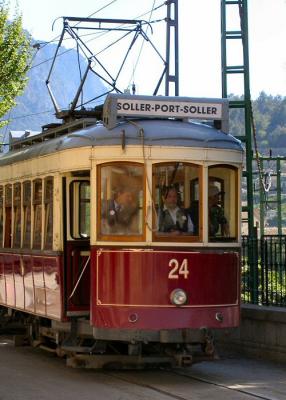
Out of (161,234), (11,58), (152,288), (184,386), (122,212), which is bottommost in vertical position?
Result: (184,386)

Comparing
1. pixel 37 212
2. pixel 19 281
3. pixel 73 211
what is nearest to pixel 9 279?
pixel 19 281

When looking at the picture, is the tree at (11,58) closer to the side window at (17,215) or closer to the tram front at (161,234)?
the side window at (17,215)

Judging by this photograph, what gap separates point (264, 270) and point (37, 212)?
3364 millimetres

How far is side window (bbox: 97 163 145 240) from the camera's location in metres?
10.2

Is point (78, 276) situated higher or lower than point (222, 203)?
lower

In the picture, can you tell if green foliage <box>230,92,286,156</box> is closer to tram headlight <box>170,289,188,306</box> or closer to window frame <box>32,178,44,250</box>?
window frame <box>32,178,44,250</box>

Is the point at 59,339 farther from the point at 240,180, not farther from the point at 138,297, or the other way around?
the point at 240,180

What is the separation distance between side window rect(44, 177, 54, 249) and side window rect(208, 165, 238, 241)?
83.2 inches

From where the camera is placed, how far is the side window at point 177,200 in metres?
10.2

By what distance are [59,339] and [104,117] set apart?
2967 mm

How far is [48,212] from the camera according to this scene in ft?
37.6

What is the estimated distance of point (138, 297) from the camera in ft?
32.8

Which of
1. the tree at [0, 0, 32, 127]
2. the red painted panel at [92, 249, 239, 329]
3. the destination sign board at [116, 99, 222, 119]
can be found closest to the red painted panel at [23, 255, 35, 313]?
the red painted panel at [92, 249, 239, 329]

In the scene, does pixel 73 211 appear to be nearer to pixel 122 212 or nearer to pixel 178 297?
pixel 122 212
